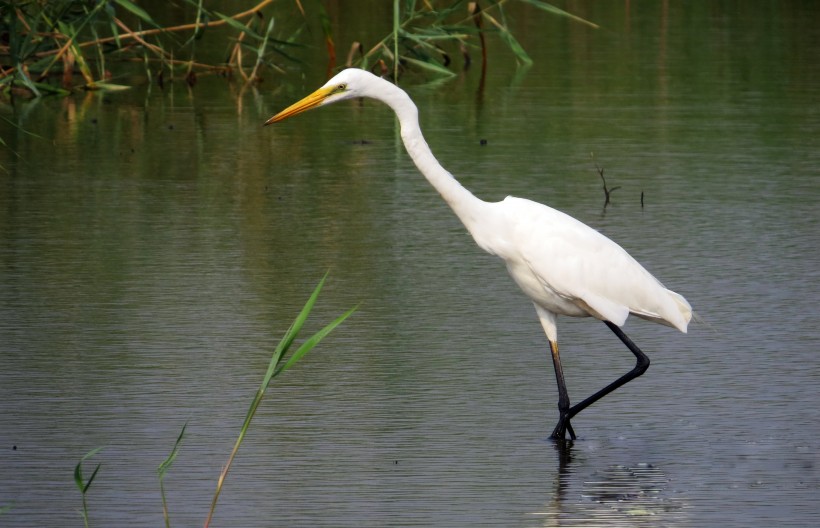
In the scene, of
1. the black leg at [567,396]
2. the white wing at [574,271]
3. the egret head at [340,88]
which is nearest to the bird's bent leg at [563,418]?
the black leg at [567,396]

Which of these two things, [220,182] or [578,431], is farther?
[220,182]

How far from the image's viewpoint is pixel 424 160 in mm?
5582

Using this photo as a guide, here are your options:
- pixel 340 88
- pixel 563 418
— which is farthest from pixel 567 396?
pixel 340 88

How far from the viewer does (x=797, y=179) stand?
10.2 metres

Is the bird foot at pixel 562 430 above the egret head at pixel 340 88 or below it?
below

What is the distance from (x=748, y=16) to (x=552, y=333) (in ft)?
57.3

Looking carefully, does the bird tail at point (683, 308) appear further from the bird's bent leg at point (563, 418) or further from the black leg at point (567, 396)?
the bird's bent leg at point (563, 418)

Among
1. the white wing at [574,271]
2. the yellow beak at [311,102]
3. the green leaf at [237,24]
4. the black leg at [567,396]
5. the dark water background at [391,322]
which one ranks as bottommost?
the dark water background at [391,322]

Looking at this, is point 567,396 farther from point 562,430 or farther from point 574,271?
point 574,271

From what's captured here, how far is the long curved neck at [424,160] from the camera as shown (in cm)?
555

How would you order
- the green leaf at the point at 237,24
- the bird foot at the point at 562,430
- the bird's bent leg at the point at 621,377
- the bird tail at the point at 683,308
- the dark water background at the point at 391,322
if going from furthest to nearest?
the green leaf at the point at 237,24
the bird tail at the point at 683,308
the bird's bent leg at the point at 621,377
the bird foot at the point at 562,430
the dark water background at the point at 391,322

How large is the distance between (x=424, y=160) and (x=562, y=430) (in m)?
1.00

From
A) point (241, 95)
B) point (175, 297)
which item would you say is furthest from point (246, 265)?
point (241, 95)

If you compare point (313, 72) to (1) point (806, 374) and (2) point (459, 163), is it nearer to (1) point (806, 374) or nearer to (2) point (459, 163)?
(2) point (459, 163)
